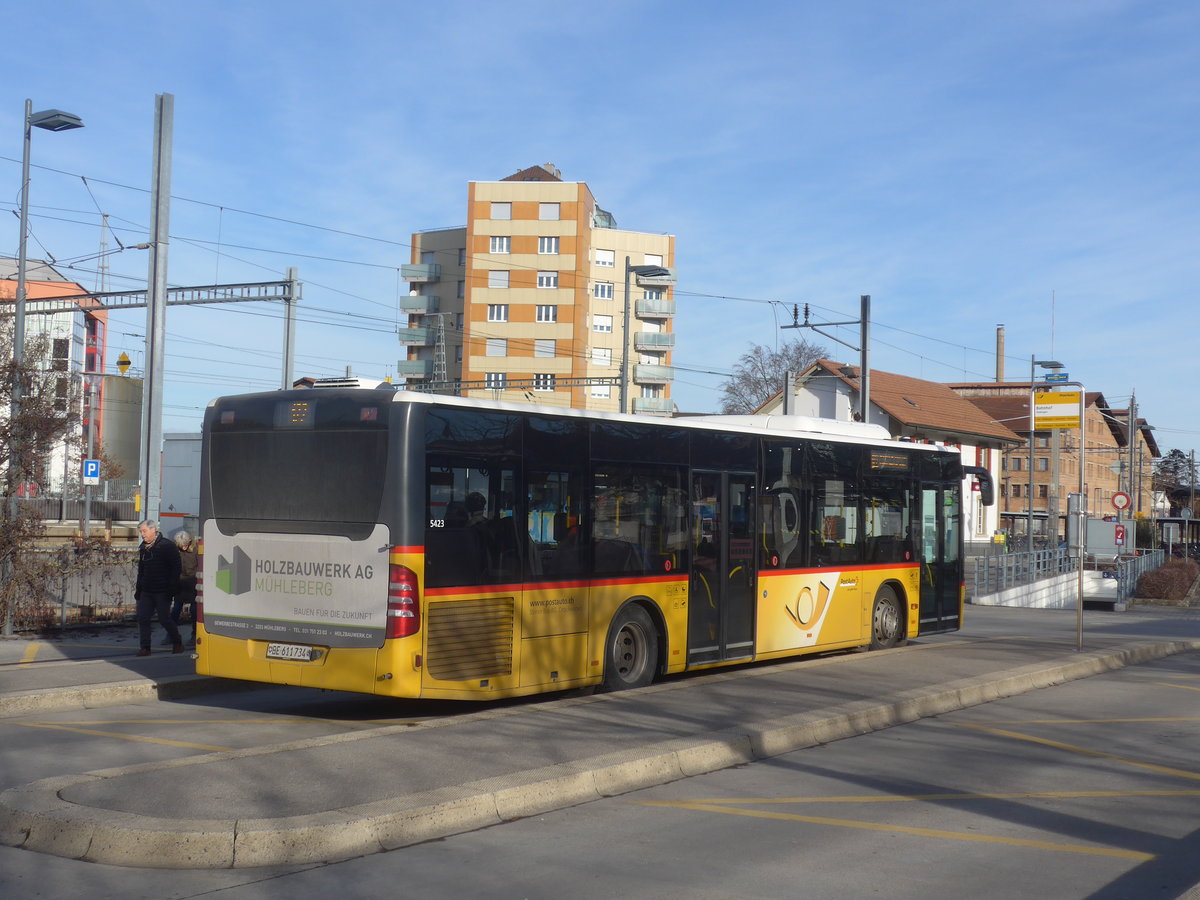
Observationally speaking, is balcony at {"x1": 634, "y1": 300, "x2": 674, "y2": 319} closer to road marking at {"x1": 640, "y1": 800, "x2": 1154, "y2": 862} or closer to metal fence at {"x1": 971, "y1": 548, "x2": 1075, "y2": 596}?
metal fence at {"x1": 971, "y1": 548, "x2": 1075, "y2": 596}

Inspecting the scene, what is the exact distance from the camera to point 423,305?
8631cm

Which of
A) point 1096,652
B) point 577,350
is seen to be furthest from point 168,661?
point 577,350

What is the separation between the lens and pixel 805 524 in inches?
601

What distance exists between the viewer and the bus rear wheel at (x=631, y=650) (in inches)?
487

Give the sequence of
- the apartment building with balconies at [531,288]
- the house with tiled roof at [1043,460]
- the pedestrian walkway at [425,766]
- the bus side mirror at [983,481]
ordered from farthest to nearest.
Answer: the house with tiled roof at [1043,460] < the apartment building with balconies at [531,288] < the bus side mirror at [983,481] < the pedestrian walkway at [425,766]

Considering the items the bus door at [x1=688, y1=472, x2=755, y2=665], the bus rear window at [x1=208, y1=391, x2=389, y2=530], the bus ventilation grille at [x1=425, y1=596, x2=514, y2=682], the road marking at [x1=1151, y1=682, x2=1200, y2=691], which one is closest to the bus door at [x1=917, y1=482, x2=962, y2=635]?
the road marking at [x1=1151, y1=682, x2=1200, y2=691]

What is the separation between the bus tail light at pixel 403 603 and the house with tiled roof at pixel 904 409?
63.4 meters

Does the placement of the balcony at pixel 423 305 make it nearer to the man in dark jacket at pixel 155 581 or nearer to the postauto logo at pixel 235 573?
the man in dark jacket at pixel 155 581

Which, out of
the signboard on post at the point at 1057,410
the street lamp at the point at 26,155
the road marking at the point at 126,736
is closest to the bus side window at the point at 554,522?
the road marking at the point at 126,736

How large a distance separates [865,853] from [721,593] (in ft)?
23.1

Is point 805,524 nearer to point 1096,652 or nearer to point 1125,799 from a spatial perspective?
point 1096,652

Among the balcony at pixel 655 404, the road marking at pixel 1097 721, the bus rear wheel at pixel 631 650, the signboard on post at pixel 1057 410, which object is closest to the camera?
the road marking at pixel 1097 721

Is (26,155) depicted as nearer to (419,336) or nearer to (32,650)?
(32,650)

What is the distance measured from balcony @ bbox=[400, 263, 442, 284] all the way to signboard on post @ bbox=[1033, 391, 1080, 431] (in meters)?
57.5
